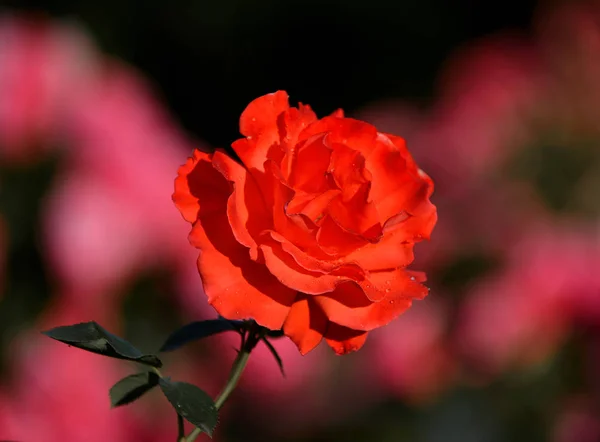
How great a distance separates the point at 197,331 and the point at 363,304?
11 centimetres

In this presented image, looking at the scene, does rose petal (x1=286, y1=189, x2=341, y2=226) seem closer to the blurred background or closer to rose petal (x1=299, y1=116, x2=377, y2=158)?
rose petal (x1=299, y1=116, x2=377, y2=158)

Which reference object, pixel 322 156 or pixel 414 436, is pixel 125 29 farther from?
pixel 322 156

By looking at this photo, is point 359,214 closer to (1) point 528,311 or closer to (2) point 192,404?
(2) point 192,404

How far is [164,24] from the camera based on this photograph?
324 cm

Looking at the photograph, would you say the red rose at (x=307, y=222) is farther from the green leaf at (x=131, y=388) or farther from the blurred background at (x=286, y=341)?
the blurred background at (x=286, y=341)

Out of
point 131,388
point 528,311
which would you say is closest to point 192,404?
point 131,388

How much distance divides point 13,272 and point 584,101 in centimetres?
132

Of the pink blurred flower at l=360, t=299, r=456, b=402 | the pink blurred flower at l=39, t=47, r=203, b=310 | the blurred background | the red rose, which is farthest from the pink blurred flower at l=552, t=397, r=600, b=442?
the red rose

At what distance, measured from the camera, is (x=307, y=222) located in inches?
17.1

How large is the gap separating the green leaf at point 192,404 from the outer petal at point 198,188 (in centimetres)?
8

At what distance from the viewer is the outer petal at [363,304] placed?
436 mm

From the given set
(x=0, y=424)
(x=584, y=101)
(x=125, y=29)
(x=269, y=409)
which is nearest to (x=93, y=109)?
(x=269, y=409)

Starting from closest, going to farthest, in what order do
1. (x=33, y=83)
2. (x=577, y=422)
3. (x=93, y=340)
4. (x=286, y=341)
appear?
Answer: (x=93, y=340) → (x=577, y=422) → (x=286, y=341) → (x=33, y=83)

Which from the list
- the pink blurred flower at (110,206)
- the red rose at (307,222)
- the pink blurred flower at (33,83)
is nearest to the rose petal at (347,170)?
the red rose at (307,222)
